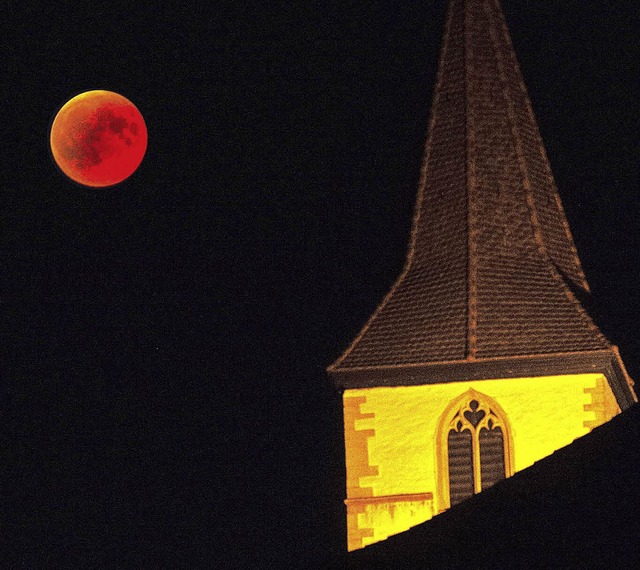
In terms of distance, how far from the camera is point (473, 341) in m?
37.8

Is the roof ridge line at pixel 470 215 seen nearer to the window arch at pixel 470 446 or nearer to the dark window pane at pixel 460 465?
the window arch at pixel 470 446

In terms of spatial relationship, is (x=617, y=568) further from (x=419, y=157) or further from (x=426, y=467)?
(x=419, y=157)

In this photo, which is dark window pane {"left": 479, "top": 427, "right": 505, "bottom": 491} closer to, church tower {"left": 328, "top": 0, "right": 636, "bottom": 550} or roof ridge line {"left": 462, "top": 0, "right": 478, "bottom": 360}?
church tower {"left": 328, "top": 0, "right": 636, "bottom": 550}

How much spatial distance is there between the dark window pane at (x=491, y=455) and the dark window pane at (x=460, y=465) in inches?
6.4

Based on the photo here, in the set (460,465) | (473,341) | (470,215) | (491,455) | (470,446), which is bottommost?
(460,465)

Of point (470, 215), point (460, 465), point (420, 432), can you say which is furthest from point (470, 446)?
point (470, 215)

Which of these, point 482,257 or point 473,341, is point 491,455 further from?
point 482,257

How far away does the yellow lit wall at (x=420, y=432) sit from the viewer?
37125mm

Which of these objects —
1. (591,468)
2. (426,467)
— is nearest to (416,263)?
(426,467)

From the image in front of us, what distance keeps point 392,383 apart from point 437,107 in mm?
4710

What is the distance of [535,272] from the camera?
3878 cm

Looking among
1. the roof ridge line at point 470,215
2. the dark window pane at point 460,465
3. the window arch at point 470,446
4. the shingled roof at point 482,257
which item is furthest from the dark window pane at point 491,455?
the roof ridge line at point 470,215

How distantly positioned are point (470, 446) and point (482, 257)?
9.64 feet

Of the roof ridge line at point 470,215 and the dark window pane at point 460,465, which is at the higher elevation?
the roof ridge line at point 470,215
